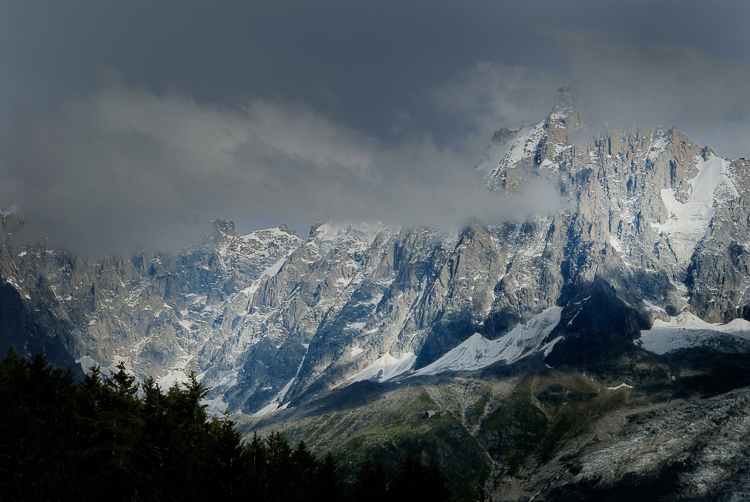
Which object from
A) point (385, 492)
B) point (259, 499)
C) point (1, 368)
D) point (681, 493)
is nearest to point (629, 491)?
point (681, 493)

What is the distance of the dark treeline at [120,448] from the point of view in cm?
3631

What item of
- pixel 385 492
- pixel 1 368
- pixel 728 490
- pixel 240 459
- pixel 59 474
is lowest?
pixel 728 490

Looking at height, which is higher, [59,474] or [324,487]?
[59,474]

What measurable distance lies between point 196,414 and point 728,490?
189 meters

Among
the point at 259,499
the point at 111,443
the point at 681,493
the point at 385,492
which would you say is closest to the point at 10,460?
the point at 111,443

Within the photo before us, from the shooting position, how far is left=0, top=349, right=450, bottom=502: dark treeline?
36.3 m

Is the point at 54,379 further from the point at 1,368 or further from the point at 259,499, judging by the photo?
the point at 259,499

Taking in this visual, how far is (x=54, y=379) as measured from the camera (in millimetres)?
46750

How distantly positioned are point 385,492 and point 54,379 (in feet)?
105

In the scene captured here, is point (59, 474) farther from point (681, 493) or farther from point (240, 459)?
point (681, 493)

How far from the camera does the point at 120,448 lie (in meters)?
→ 42.5

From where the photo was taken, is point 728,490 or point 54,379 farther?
point 728,490

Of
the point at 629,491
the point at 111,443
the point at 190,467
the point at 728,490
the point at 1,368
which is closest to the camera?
the point at 190,467

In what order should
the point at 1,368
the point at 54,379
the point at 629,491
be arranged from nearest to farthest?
the point at 54,379, the point at 1,368, the point at 629,491
